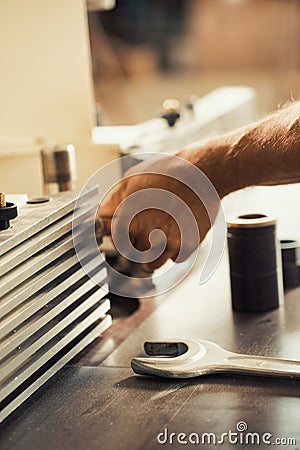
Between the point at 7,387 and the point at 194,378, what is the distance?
0.67 ft

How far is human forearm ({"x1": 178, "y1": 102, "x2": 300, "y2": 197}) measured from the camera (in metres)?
1.00

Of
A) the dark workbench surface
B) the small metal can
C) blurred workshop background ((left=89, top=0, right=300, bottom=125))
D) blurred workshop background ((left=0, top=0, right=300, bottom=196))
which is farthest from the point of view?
Answer: blurred workshop background ((left=89, top=0, right=300, bottom=125))

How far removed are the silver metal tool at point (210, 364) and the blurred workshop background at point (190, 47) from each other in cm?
437

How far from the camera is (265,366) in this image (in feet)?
2.84

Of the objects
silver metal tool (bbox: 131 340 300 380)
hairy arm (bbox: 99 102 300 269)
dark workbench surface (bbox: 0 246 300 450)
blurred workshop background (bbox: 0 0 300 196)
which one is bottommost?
dark workbench surface (bbox: 0 246 300 450)

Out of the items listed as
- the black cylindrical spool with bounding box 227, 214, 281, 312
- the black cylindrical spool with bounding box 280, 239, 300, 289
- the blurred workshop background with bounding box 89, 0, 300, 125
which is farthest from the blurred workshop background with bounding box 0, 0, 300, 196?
the black cylindrical spool with bounding box 227, 214, 281, 312

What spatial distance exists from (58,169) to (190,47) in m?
4.71

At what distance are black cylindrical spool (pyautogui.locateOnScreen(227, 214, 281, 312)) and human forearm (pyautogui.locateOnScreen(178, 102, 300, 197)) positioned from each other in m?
0.06

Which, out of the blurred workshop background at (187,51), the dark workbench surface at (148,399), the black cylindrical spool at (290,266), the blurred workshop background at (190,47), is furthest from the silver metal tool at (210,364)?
the blurred workshop background at (190,47)

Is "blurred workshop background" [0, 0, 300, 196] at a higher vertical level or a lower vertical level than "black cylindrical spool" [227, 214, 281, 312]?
higher

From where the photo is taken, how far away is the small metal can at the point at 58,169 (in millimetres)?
1155

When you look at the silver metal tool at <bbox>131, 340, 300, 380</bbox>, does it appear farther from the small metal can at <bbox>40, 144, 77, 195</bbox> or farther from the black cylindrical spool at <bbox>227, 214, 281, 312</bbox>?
the small metal can at <bbox>40, 144, 77, 195</bbox>

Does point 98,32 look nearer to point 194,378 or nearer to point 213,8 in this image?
point 213,8

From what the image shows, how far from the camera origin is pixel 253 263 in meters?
1.09
